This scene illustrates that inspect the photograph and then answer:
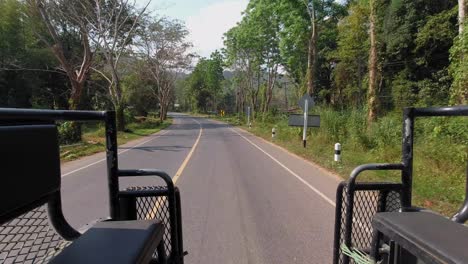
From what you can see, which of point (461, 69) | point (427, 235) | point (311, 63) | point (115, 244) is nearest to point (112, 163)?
point (115, 244)

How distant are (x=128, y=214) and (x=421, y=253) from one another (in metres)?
1.99

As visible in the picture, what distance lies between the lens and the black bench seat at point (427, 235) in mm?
1770

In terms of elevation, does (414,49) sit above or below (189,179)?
above

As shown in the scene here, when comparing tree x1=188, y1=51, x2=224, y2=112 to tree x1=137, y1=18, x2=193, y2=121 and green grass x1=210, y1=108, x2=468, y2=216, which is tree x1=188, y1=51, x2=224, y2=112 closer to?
tree x1=137, y1=18, x2=193, y2=121

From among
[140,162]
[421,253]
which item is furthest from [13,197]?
[140,162]

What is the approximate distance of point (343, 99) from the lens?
5025 cm

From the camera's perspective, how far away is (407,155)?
9.42ft

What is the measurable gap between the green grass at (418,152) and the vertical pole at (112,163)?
6513 millimetres

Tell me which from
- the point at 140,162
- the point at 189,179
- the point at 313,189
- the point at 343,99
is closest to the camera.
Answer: the point at 313,189

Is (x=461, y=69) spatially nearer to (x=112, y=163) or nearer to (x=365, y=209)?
(x=365, y=209)

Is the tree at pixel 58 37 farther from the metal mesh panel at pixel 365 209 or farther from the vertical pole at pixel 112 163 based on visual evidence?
the metal mesh panel at pixel 365 209

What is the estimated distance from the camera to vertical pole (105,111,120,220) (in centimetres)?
275

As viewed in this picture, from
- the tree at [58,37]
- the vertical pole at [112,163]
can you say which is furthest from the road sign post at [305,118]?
the vertical pole at [112,163]

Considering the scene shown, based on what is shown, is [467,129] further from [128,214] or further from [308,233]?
[128,214]
